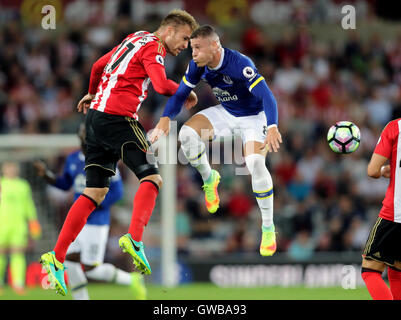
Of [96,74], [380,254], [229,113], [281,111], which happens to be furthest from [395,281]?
[281,111]

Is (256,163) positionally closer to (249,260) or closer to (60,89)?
(249,260)

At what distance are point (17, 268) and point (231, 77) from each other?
703 centimetres

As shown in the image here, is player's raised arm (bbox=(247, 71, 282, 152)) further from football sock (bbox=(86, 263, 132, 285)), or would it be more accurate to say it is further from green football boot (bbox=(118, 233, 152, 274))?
football sock (bbox=(86, 263, 132, 285))

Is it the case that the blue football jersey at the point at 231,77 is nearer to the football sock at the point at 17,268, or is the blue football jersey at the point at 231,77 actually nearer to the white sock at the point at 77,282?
the white sock at the point at 77,282

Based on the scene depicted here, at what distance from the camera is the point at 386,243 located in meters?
6.38

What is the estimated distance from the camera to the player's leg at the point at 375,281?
6418 millimetres

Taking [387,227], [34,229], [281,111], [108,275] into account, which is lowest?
[108,275]

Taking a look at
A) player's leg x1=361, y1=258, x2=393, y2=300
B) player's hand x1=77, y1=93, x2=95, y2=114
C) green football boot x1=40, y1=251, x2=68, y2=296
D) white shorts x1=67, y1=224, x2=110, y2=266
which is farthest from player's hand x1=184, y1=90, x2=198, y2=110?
white shorts x1=67, y1=224, x2=110, y2=266

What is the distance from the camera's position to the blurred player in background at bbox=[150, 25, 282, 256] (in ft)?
22.5

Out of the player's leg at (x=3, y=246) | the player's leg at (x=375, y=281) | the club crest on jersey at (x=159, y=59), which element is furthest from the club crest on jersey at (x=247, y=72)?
the player's leg at (x=3, y=246)

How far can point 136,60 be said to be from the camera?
21.1ft

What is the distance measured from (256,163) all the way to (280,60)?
1055 centimetres

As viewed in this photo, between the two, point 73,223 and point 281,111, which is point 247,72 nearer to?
point 73,223

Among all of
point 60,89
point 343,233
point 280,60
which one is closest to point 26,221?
point 60,89
